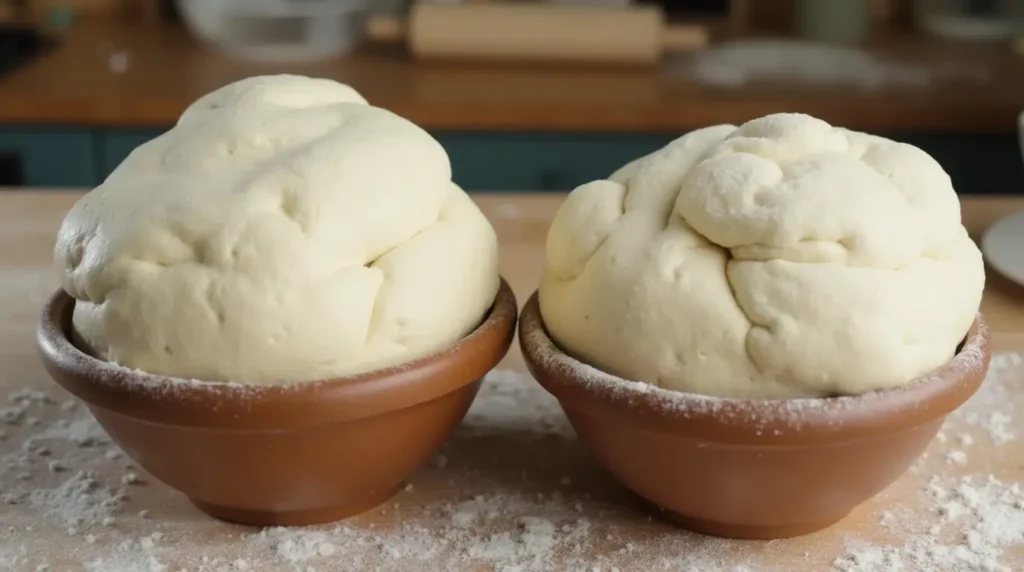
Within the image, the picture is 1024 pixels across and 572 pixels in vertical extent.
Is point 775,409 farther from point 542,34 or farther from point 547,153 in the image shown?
point 542,34

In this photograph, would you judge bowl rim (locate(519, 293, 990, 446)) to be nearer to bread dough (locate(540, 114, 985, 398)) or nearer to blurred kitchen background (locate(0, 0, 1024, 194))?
bread dough (locate(540, 114, 985, 398))

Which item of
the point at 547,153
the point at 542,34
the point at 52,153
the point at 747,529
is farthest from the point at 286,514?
the point at 542,34

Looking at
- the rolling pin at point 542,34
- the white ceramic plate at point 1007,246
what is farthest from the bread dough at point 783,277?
the rolling pin at point 542,34

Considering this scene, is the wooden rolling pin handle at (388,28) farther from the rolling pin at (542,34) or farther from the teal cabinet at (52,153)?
the teal cabinet at (52,153)

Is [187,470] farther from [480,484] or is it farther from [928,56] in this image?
[928,56]

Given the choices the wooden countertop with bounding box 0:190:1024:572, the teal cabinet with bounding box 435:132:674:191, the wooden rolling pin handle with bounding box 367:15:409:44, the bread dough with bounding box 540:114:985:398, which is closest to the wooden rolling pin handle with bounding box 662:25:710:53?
the teal cabinet with bounding box 435:132:674:191
